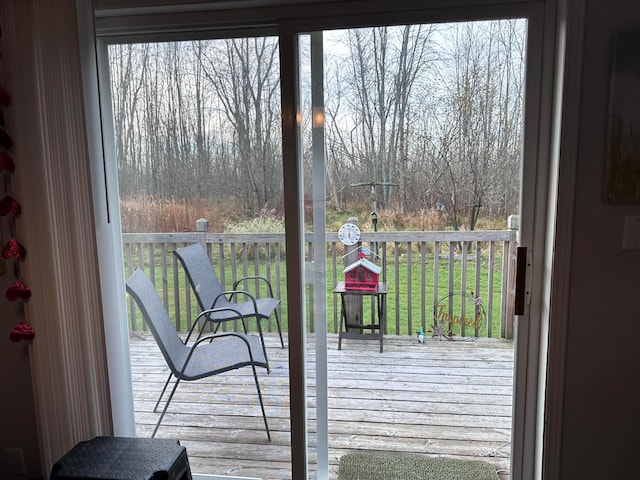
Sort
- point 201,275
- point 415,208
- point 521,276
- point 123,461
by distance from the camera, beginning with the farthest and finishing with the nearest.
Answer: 1. point 201,275
2. point 415,208
3. point 521,276
4. point 123,461

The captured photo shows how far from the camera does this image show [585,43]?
1.31 metres

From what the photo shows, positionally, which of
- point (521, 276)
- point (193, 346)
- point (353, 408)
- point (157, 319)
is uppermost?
point (521, 276)

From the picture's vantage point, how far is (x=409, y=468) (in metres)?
1.82

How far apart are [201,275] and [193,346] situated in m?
0.32

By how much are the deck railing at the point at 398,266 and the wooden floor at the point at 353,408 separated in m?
0.16

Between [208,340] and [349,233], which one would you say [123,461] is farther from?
[349,233]

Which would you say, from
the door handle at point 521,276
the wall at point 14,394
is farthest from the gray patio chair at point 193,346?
the door handle at point 521,276

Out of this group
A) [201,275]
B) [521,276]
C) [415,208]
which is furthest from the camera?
[201,275]

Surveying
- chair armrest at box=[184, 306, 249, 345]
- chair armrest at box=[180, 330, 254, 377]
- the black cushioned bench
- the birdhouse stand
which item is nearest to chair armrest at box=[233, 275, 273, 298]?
chair armrest at box=[184, 306, 249, 345]

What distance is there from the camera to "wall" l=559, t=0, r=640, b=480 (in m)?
1.32

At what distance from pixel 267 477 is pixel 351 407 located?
1.58 ft

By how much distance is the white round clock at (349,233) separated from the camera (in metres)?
1.64

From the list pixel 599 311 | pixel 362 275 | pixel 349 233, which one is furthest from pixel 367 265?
pixel 599 311

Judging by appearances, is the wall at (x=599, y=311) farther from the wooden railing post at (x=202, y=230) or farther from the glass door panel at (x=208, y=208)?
the wooden railing post at (x=202, y=230)
